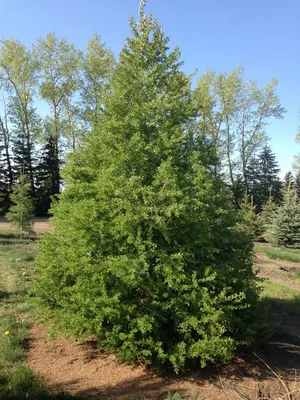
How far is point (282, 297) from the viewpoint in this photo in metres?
8.44

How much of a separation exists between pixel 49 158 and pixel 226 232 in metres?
24.7

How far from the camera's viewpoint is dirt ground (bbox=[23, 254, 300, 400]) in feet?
13.1

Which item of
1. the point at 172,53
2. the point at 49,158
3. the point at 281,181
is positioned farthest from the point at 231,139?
the point at 172,53

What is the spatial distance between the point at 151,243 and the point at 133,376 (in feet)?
5.92

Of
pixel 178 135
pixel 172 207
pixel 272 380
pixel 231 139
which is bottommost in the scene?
pixel 272 380

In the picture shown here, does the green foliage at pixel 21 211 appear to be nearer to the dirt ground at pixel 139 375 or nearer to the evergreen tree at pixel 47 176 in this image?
the dirt ground at pixel 139 375

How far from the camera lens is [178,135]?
4809 millimetres

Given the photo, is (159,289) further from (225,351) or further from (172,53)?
(172,53)

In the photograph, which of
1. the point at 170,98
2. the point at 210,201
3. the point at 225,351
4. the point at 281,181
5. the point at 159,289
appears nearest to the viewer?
the point at 225,351

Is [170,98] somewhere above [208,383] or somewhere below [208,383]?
above

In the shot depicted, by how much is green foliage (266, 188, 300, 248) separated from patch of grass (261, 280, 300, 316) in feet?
27.6

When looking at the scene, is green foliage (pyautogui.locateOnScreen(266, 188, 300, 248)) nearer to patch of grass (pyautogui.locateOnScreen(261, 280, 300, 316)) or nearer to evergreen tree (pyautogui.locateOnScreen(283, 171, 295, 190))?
evergreen tree (pyautogui.locateOnScreen(283, 171, 295, 190))

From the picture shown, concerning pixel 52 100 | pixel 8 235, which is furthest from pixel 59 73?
pixel 8 235

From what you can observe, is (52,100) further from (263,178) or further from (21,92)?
(263,178)
